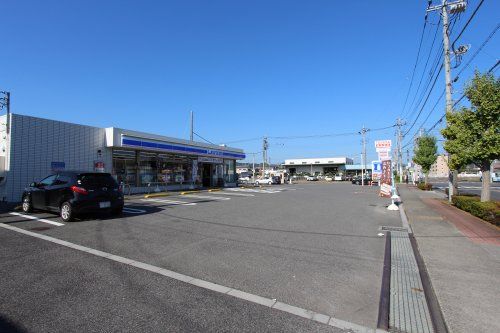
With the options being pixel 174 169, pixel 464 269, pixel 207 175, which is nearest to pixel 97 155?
pixel 174 169

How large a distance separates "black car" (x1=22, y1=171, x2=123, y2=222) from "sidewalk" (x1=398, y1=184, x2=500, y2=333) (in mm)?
9436

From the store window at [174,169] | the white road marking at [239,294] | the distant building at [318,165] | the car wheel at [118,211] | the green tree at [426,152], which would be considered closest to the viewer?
the white road marking at [239,294]

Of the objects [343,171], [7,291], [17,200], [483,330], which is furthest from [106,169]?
[343,171]

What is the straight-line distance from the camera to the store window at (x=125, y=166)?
2300 centimetres

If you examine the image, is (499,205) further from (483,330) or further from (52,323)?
(52,323)

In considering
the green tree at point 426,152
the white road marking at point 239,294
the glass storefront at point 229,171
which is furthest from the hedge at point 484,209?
the glass storefront at point 229,171

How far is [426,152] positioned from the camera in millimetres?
38031

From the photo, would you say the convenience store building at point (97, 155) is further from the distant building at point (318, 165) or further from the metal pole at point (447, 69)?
the distant building at point (318, 165)

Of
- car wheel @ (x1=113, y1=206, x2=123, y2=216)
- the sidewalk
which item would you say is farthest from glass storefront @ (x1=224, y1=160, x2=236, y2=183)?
the sidewalk

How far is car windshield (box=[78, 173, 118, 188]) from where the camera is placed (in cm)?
1079

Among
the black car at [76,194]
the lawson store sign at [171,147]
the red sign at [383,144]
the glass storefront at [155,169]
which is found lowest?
the black car at [76,194]

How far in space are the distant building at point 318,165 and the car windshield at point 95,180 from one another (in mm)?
91865

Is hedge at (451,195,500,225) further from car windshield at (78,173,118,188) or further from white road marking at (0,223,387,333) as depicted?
car windshield at (78,173,118,188)

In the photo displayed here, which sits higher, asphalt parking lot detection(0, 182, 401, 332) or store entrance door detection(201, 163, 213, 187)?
store entrance door detection(201, 163, 213, 187)
